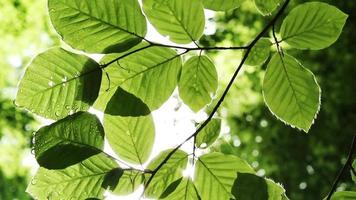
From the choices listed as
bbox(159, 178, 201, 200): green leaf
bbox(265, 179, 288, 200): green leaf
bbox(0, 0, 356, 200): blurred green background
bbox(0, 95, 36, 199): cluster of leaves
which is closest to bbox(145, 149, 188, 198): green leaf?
bbox(159, 178, 201, 200): green leaf

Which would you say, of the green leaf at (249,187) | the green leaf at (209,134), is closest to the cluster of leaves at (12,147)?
the green leaf at (209,134)

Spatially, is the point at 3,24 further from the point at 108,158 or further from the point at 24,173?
the point at 108,158

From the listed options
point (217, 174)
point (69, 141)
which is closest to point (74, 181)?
point (69, 141)

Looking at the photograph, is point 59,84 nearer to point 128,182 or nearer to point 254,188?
point 128,182

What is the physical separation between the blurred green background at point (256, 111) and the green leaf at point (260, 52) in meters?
5.05

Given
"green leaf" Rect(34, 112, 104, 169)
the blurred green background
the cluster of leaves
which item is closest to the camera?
"green leaf" Rect(34, 112, 104, 169)

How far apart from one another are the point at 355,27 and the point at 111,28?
5.87 m

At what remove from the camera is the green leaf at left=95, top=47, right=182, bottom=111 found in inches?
21.8

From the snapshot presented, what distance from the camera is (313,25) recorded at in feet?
2.05

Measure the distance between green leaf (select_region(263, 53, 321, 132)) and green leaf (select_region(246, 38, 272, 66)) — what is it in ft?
0.14

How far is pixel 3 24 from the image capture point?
6.25 metres

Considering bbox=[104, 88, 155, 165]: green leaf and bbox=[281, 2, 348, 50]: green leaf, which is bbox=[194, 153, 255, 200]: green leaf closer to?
bbox=[104, 88, 155, 165]: green leaf

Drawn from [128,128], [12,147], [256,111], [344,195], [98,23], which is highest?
[98,23]

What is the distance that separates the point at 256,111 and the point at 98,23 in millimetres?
6172
